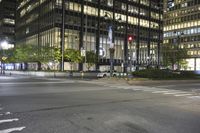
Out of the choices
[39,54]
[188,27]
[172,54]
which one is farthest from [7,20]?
[188,27]

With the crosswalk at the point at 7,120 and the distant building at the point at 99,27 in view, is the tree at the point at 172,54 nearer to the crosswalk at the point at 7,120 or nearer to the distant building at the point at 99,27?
the distant building at the point at 99,27

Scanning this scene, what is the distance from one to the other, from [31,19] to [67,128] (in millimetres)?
84778

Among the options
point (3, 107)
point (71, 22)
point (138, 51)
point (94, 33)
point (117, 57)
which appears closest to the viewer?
point (3, 107)

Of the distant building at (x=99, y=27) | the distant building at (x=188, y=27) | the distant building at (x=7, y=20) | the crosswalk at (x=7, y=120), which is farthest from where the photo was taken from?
the distant building at (x=7, y=20)

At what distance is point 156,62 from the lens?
99562 millimetres

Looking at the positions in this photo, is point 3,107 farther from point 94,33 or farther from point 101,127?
point 94,33

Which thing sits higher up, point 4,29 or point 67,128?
point 4,29

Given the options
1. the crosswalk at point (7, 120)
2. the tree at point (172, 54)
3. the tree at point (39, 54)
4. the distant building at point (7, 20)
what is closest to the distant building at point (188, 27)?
the tree at point (172, 54)

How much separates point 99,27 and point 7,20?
65.4 meters

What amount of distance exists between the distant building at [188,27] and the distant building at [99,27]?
595 inches

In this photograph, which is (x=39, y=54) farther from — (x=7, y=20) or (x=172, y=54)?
(x=7, y=20)

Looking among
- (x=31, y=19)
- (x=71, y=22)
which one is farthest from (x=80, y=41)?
(x=31, y=19)

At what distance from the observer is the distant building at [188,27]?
11188 cm

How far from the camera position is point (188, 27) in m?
116
